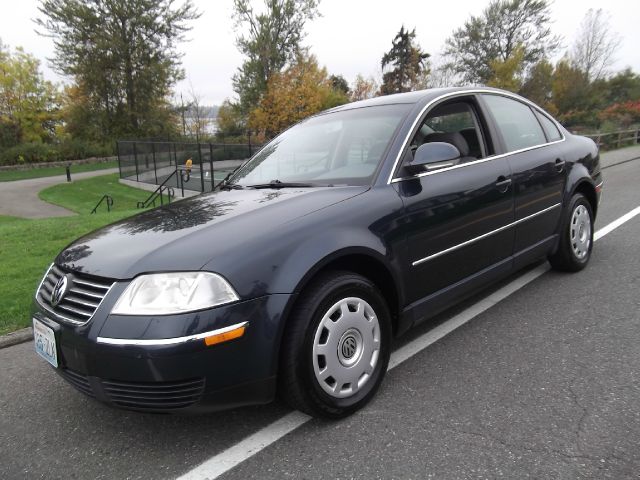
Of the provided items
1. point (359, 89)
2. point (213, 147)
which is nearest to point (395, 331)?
point (213, 147)

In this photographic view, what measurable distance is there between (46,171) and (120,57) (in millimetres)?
13122

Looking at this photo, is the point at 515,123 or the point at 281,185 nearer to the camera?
the point at 281,185

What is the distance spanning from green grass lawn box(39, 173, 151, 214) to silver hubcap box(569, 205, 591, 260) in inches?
639

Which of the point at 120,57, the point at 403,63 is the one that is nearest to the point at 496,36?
the point at 403,63

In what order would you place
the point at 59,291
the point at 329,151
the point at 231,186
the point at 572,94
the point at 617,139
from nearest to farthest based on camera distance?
the point at 59,291, the point at 329,151, the point at 231,186, the point at 617,139, the point at 572,94

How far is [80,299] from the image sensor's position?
212cm

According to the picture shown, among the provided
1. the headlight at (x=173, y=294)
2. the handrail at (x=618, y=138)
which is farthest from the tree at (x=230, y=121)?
the headlight at (x=173, y=294)

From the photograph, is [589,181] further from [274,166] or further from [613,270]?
[274,166]

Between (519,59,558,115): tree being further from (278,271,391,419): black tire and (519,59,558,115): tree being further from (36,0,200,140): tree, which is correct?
(278,271,391,419): black tire

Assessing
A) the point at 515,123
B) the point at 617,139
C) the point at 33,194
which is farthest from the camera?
the point at 617,139

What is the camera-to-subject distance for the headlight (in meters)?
1.93

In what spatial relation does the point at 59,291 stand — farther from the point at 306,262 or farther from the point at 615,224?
the point at 615,224

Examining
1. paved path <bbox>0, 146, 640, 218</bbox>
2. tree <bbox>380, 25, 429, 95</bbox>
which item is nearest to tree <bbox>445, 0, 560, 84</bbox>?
tree <bbox>380, 25, 429, 95</bbox>

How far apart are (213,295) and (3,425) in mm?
1556
